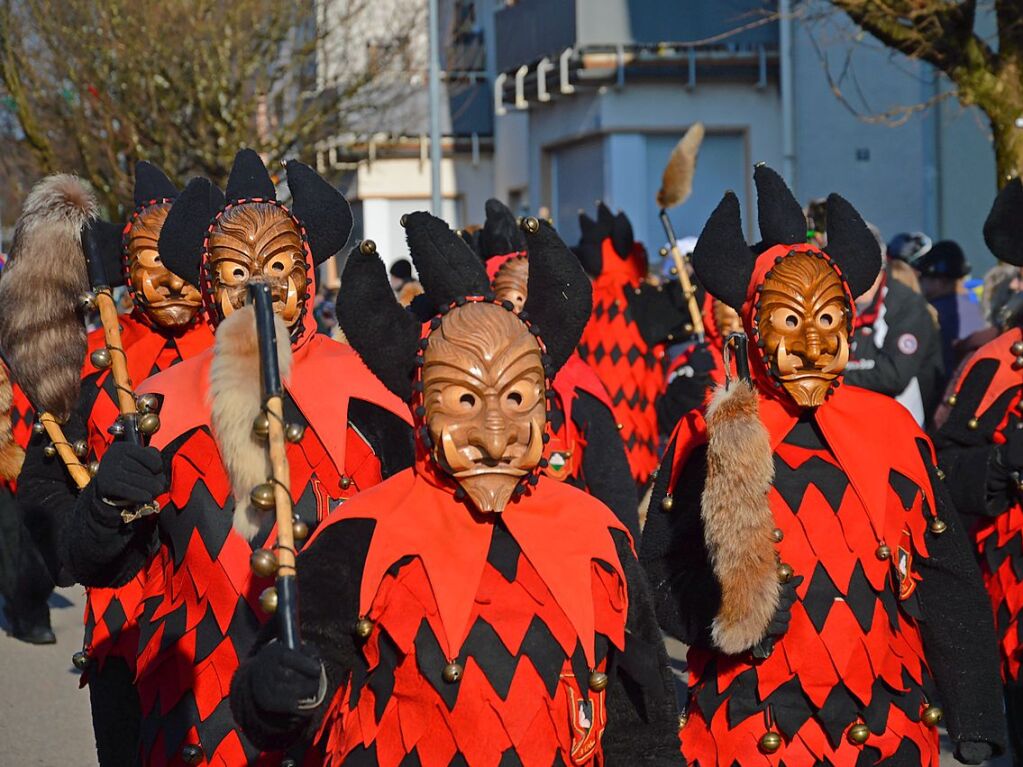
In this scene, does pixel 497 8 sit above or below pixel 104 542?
above

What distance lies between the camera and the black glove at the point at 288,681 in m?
3.03

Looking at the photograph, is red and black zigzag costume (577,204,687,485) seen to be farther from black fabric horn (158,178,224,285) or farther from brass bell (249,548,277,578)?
brass bell (249,548,277,578)

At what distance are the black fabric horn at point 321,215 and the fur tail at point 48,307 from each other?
1.79 feet

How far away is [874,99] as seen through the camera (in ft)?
66.9

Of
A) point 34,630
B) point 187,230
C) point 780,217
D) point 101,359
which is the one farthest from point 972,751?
point 34,630

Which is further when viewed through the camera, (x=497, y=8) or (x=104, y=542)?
(x=497, y=8)

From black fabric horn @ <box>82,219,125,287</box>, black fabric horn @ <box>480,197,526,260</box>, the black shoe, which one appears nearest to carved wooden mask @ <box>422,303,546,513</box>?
black fabric horn @ <box>82,219,125,287</box>

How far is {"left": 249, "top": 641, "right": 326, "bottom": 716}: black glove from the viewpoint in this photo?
3027 millimetres

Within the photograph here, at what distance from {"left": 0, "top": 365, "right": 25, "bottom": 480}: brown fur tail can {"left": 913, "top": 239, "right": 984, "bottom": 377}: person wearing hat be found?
5821 mm

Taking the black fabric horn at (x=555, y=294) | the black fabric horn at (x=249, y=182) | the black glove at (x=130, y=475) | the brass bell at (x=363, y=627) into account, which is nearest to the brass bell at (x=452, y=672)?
the brass bell at (x=363, y=627)

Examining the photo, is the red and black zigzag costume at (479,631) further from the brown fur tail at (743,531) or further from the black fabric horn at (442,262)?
the brown fur tail at (743,531)

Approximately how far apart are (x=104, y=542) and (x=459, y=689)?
1065 mm

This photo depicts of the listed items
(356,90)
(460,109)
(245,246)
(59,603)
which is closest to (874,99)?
(356,90)

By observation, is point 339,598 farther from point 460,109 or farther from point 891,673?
point 460,109
